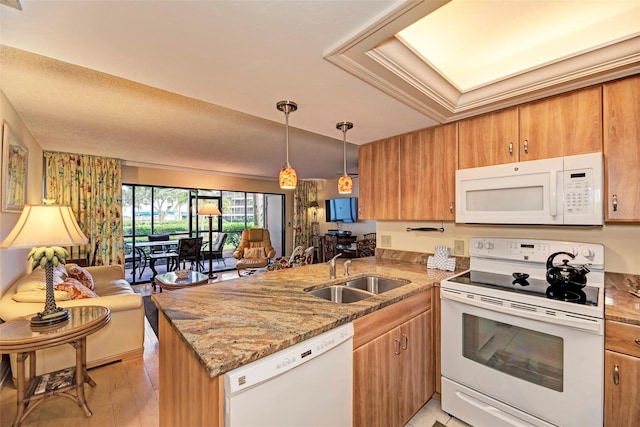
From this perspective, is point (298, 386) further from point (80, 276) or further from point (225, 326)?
point (80, 276)

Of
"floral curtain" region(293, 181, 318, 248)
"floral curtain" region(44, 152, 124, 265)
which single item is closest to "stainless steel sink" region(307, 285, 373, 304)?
"floral curtain" region(44, 152, 124, 265)

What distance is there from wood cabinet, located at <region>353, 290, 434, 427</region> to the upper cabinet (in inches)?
45.7

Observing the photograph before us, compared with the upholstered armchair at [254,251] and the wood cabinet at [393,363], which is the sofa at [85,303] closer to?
the wood cabinet at [393,363]

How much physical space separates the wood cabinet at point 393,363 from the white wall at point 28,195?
298 cm

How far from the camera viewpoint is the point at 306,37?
1.22 meters

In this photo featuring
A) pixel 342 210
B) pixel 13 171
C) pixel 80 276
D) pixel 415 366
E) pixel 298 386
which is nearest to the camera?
pixel 298 386

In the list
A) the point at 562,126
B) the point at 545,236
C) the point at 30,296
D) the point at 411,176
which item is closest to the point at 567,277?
the point at 545,236

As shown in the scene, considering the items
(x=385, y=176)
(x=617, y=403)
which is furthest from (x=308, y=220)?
(x=617, y=403)

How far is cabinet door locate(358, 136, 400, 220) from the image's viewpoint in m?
2.64

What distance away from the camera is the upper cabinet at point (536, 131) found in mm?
1678

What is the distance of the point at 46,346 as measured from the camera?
1671 millimetres

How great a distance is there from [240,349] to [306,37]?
1.31 metres

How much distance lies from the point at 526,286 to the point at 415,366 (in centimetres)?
86

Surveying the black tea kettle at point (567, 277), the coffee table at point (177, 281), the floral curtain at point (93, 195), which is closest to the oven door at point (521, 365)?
the black tea kettle at point (567, 277)
